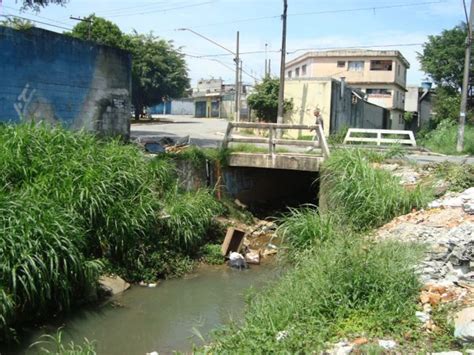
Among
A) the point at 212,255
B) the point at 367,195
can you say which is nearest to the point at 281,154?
the point at 212,255

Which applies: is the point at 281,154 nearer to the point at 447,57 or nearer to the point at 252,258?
the point at 252,258

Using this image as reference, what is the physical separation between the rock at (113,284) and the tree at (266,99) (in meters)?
21.0

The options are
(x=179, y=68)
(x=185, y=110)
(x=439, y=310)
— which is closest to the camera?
(x=439, y=310)

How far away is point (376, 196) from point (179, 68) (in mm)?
34746

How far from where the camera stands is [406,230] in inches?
319

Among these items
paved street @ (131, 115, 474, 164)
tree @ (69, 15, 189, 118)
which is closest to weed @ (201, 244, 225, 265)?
paved street @ (131, 115, 474, 164)

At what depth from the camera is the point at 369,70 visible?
46281 mm

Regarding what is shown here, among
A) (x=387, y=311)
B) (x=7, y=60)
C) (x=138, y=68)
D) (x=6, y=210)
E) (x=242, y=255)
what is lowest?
(x=242, y=255)

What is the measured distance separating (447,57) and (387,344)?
115 ft

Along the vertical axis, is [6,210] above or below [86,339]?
above

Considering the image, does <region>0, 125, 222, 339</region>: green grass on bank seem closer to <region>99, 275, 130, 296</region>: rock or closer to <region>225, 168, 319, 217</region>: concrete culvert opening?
<region>99, 275, 130, 296</region>: rock

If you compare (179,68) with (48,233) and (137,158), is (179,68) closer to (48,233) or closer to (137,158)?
(137,158)

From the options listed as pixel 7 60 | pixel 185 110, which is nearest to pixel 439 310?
pixel 7 60

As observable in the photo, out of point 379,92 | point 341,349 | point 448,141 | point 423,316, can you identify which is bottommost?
point 341,349
